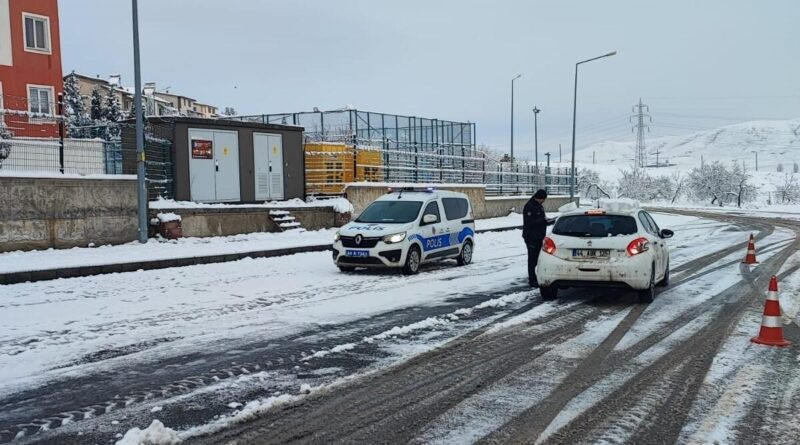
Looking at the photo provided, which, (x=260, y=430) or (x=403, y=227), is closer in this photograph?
(x=260, y=430)

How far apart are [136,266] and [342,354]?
29.1 feet

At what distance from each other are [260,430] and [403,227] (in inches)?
363

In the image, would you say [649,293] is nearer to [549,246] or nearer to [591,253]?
[591,253]

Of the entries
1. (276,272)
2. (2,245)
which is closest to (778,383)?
(276,272)

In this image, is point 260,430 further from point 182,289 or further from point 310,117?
point 310,117

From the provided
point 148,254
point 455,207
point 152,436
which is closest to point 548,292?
point 455,207

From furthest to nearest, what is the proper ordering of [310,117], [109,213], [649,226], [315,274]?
1. [310,117]
2. [109,213]
3. [315,274]
4. [649,226]

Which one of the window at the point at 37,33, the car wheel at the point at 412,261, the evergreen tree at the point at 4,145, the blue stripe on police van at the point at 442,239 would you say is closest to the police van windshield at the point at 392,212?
the blue stripe on police van at the point at 442,239

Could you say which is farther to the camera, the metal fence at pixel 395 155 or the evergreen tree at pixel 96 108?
the evergreen tree at pixel 96 108

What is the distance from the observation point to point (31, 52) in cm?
3028

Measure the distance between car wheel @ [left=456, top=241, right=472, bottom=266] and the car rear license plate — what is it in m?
5.59

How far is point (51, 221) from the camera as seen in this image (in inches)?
626

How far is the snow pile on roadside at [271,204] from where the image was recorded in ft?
62.4

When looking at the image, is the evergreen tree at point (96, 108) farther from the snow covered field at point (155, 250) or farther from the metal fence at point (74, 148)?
the snow covered field at point (155, 250)
